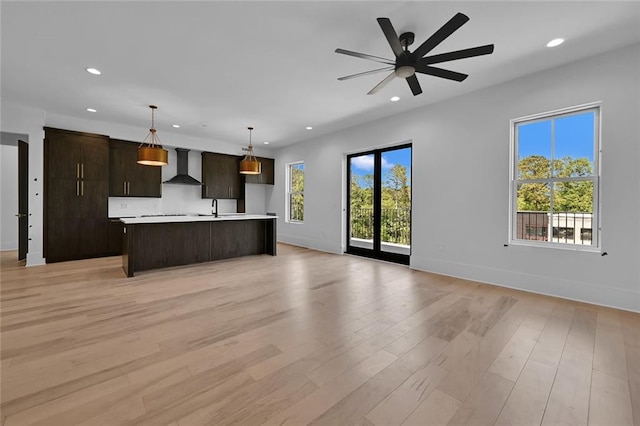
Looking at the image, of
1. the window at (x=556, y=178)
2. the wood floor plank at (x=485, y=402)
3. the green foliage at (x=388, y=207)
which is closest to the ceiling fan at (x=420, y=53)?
the window at (x=556, y=178)

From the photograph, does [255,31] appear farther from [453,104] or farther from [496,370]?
[496,370]

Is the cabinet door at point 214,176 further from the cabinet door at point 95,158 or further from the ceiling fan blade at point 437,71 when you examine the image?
the ceiling fan blade at point 437,71

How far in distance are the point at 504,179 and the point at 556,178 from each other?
1.86ft

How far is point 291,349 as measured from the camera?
218cm

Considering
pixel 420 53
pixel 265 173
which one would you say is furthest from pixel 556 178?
pixel 265 173

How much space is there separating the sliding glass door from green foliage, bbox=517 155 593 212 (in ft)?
6.19

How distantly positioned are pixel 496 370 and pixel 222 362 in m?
1.97

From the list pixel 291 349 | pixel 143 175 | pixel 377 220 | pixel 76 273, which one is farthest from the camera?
pixel 143 175

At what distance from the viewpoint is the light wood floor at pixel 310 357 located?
1538mm

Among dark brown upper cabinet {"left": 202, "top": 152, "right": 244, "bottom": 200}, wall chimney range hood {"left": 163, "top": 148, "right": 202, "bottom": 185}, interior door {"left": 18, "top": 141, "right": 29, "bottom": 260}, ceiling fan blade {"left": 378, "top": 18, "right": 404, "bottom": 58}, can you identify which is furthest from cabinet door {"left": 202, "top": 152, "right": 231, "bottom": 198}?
ceiling fan blade {"left": 378, "top": 18, "right": 404, "bottom": 58}

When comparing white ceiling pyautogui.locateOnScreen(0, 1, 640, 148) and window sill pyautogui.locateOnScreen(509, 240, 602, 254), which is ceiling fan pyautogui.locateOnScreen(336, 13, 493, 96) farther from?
window sill pyautogui.locateOnScreen(509, 240, 602, 254)

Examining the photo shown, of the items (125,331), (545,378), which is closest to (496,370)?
(545,378)

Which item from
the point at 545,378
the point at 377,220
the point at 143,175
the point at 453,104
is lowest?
the point at 545,378

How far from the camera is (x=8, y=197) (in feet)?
20.1
